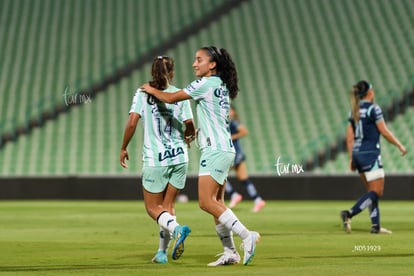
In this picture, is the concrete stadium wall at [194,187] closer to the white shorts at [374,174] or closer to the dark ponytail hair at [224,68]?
the white shorts at [374,174]

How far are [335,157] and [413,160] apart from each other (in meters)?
2.09

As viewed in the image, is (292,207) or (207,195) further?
(292,207)

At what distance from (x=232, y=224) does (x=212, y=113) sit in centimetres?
107

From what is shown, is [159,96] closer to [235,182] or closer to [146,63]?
[235,182]

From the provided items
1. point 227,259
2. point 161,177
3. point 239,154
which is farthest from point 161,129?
point 239,154

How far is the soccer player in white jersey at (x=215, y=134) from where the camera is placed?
9.30 meters

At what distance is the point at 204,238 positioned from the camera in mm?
13094

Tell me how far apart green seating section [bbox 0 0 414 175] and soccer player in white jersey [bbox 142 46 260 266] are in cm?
1526

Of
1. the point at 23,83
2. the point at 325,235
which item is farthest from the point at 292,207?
the point at 23,83

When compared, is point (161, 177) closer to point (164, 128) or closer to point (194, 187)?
point (164, 128)

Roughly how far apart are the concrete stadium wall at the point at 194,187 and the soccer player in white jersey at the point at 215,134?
46.1 feet

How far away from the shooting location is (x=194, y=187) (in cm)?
2416

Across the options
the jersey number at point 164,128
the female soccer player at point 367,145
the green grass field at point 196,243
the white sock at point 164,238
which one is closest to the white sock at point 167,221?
the white sock at point 164,238

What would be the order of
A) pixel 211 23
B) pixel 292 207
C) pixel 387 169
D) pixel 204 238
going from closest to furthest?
pixel 204 238 < pixel 292 207 < pixel 387 169 < pixel 211 23
